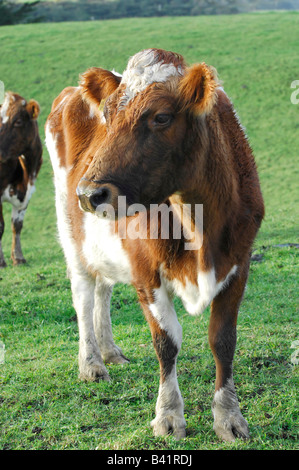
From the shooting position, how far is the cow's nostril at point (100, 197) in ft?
10.4

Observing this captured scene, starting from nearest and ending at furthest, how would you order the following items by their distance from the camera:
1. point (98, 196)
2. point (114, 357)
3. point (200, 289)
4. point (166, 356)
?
point (98, 196)
point (200, 289)
point (166, 356)
point (114, 357)

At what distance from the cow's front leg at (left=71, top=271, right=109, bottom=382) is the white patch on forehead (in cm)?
249

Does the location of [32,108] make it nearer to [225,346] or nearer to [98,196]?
[225,346]

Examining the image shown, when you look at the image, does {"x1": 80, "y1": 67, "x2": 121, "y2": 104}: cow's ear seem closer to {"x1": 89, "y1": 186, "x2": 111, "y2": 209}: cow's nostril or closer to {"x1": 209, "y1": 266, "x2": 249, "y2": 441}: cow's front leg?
{"x1": 89, "y1": 186, "x2": 111, "y2": 209}: cow's nostril

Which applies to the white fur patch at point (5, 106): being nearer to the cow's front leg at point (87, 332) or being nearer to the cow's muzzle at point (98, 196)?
the cow's front leg at point (87, 332)

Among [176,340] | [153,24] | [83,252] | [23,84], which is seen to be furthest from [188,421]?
[153,24]

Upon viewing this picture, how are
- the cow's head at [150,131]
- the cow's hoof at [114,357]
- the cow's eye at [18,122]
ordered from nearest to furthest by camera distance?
the cow's head at [150,131] < the cow's hoof at [114,357] < the cow's eye at [18,122]

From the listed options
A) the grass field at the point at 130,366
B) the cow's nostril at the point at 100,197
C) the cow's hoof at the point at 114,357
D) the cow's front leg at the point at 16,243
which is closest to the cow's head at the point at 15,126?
the cow's front leg at the point at 16,243

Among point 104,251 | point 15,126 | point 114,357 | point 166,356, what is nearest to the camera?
point 166,356

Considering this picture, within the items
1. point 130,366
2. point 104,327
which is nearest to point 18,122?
point 104,327

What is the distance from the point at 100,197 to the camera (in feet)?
10.5

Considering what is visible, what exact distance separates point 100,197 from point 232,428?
6.47 feet

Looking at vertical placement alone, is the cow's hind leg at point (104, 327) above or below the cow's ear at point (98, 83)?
below

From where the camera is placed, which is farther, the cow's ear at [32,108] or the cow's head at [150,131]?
the cow's ear at [32,108]
